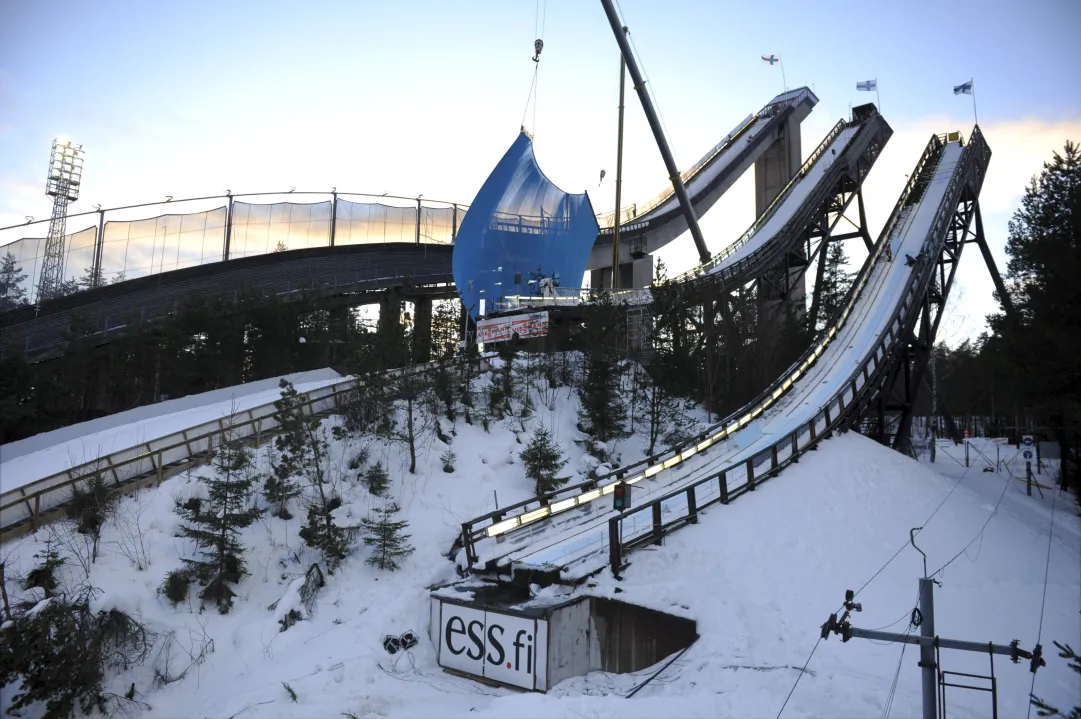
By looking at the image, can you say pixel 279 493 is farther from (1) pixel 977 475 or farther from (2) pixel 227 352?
(1) pixel 977 475

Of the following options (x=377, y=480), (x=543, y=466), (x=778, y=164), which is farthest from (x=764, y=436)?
(x=778, y=164)

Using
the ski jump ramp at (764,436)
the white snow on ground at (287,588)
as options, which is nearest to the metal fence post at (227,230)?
the white snow on ground at (287,588)

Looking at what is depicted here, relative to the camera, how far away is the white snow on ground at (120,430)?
15.1m

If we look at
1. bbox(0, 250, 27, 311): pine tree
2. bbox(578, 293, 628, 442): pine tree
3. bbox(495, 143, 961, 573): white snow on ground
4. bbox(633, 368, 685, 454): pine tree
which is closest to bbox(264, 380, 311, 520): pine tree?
bbox(495, 143, 961, 573): white snow on ground

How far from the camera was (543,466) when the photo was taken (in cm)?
1886

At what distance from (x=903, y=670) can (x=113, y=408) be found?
3220 centimetres

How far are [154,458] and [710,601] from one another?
12966 millimetres

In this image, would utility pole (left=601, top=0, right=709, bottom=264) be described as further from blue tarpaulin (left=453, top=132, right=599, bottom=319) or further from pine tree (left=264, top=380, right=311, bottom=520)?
pine tree (left=264, top=380, right=311, bottom=520)

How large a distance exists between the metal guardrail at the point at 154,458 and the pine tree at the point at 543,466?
4844mm

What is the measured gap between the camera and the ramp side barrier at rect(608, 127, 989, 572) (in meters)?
13.5

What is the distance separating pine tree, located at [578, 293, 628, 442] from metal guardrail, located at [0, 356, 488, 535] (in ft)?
16.4

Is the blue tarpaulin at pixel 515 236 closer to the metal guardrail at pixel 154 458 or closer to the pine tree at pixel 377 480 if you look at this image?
the metal guardrail at pixel 154 458

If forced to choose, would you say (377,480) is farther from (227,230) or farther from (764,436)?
(227,230)

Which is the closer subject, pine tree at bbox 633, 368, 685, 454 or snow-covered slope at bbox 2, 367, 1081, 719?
snow-covered slope at bbox 2, 367, 1081, 719
